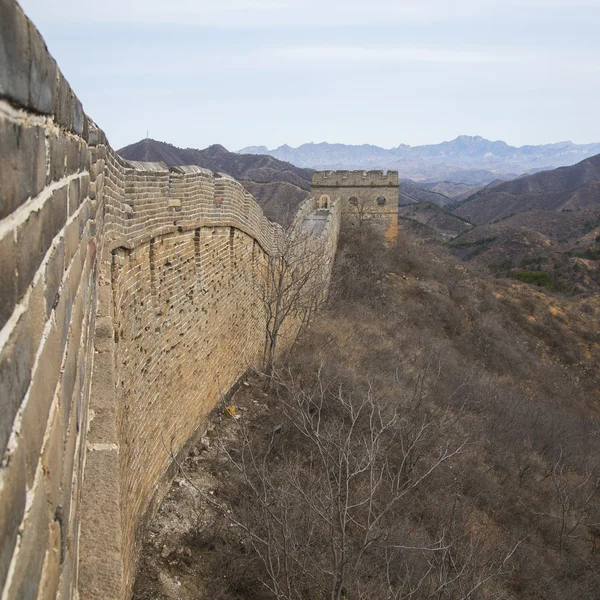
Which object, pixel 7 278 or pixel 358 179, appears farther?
pixel 358 179

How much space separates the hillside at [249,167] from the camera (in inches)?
2211

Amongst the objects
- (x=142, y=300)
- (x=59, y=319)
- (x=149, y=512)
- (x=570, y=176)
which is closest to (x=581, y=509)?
(x=149, y=512)

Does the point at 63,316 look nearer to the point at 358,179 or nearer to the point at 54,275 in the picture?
the point at 54,275

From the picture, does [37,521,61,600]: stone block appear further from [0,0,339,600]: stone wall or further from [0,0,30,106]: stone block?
[0,0,30,106]: stone block

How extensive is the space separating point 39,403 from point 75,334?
0.90 metres

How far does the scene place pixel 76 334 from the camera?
1.93m

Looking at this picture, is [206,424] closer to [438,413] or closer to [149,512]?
[149,512]

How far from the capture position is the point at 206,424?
7.46m

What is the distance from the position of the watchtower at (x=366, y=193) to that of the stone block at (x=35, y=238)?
22511 mm

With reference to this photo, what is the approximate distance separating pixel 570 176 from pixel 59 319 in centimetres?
13418

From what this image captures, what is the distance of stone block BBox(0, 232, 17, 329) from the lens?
30.3 inches

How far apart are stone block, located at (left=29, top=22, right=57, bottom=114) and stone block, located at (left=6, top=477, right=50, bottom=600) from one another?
698 mm

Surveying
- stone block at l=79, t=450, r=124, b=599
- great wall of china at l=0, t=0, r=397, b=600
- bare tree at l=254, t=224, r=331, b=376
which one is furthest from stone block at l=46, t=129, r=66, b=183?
bare tree at l=254, t=224, r=331, b=376

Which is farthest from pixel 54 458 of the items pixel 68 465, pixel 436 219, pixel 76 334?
pixel 436 219
